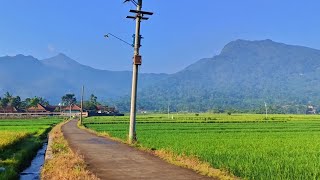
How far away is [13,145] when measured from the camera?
26719mm

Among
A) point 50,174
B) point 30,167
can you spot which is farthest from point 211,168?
point 30,167

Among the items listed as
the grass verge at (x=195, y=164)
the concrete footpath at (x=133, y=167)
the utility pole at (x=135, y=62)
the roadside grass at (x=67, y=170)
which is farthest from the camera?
the utility pole at (x=135, y=62)

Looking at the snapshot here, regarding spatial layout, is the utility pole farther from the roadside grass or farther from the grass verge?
the roadside grass

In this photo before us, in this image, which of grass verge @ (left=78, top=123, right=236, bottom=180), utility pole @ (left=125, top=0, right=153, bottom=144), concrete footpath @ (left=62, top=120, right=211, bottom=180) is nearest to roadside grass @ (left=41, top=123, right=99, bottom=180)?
concrete footpath @ (left=62, top=120, right=211, bottom=180)

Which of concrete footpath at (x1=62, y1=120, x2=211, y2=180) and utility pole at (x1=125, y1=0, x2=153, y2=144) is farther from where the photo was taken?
utility pole at (x1=125, y1=0, x2=153, y2=144)

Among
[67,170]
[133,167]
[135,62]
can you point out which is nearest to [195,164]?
[133,167]

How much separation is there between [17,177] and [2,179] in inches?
96.2

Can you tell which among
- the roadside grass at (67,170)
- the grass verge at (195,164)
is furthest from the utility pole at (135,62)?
the roadside grass at (67,170)

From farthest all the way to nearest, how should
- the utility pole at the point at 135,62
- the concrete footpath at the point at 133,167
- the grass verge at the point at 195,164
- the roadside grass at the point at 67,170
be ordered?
the utility pole at the point at 135,62 < the concrete footpath at the point at 133,167 < the grass verge at the point at 195,164 < the roadside grass at the point at 67,170

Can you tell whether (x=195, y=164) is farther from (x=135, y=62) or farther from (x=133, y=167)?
(x=135, y=62)

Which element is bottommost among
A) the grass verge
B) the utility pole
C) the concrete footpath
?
the concrete footpath

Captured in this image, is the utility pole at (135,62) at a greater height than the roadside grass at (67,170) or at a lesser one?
greater

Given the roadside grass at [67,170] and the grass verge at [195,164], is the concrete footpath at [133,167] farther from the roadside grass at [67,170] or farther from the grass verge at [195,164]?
the roadside grass at [67,170]

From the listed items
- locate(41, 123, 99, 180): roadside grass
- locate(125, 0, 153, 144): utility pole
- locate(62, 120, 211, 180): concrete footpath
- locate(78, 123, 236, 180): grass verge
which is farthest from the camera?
locate(125, 0, 153, 144): utility pole
